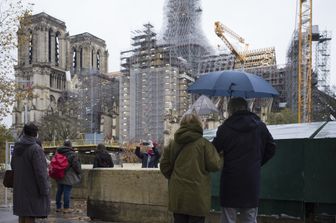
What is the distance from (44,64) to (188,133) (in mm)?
117858

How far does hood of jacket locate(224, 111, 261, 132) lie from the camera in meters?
5.26

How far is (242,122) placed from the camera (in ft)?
17.3

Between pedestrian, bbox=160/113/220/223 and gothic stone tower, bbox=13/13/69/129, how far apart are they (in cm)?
11226

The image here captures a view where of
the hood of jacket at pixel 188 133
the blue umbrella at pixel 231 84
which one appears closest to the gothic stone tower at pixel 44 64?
the blue umbrella at pixel 231 84

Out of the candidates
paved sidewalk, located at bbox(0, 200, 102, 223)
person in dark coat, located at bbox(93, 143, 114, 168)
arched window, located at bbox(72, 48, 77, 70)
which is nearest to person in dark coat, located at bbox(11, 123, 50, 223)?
paved sidewalk, located at bbox(0, 200, 102, 223)

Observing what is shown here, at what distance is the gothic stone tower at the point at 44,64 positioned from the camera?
115375mm

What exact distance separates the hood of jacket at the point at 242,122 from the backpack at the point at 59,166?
6.42m

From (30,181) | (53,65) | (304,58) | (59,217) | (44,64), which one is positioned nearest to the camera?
(30,181)

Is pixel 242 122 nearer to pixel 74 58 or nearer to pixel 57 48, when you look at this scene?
pixel 57 48

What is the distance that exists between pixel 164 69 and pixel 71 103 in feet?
101

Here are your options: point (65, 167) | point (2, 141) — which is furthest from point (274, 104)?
point (65, 167)

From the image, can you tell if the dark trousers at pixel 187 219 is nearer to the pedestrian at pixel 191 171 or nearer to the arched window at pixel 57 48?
the pedestrian at pixel 191 171

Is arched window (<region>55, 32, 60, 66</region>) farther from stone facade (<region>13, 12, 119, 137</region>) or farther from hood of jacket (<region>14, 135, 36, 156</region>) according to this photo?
hood of jacket (<region>14, 135, 36, 156</region>)

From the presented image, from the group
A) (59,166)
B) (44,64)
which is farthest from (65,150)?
(44,64)
